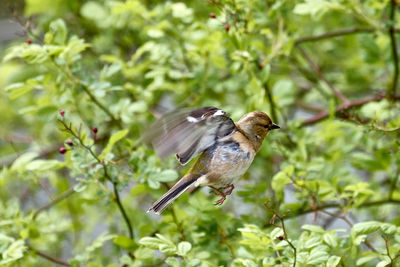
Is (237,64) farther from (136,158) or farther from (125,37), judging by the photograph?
(125,37)

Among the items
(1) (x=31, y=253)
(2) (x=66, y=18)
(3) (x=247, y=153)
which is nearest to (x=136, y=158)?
(3) (x=247, y=153)

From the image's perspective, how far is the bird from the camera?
1.89 m

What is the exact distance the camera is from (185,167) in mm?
2516

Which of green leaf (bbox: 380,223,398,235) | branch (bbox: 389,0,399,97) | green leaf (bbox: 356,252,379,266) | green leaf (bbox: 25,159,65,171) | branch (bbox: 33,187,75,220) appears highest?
branch (bbox: 389,0,399,97)

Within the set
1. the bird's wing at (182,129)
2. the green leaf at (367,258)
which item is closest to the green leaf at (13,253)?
the bird's wing at (182,129)

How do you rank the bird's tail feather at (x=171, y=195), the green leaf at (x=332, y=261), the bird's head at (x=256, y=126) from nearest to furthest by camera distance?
the green leaf at (x=332, y=261) → the bird's tail feather at (x=171, y=195) → the bird's head at (x=256, y=126)

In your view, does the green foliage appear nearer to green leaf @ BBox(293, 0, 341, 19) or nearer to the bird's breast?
green leaf @ BBox(293, 0, 341, 19)

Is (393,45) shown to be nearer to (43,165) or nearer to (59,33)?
(59,33)

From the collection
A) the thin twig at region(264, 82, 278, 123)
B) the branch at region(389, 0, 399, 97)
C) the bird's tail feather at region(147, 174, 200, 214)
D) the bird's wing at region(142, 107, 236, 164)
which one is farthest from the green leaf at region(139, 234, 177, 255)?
the branch at region(389, 0, 399, 97)

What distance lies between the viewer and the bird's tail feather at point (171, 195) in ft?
6.46

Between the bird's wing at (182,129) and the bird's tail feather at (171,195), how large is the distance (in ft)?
0.40

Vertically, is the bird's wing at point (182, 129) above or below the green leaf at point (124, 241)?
above

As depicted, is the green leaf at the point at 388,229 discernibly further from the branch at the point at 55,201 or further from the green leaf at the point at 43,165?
the branch at the point at 55,201

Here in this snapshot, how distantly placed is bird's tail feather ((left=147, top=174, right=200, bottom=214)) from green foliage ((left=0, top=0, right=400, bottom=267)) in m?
0.06
